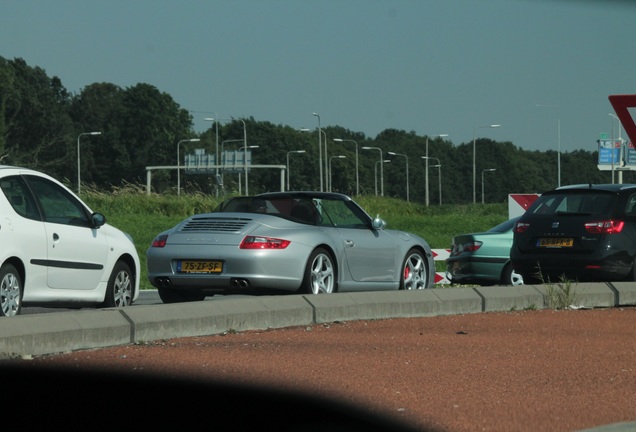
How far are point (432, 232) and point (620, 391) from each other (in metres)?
40.6

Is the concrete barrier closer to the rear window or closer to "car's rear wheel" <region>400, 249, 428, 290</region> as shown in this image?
the rear window

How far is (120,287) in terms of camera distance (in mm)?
13375

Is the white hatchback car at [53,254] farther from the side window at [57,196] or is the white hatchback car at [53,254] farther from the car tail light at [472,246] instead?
the car tail light at [472,246]

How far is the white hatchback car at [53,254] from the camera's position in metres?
11.1

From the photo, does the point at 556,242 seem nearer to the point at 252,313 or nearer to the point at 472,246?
the point at 472,246

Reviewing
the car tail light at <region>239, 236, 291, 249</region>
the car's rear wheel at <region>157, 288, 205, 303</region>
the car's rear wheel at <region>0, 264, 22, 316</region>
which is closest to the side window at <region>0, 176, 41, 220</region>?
the car's rear wheel at <region>0, 264, 22, 316</region>

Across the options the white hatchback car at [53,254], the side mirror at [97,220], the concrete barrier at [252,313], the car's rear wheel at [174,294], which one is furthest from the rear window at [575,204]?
the side mirror at [97,220]

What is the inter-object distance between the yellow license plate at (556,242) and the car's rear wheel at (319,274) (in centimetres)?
Result: 342

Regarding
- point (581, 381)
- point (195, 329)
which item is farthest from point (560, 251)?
point (581, 381)

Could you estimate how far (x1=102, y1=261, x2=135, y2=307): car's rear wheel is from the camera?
42.8ft

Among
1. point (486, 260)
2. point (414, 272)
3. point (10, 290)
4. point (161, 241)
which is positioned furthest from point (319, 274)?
point (486, 260)

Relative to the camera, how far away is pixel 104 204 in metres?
45.9

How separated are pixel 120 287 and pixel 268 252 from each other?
5.30 feet

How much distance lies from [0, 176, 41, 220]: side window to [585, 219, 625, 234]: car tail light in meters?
7.74
